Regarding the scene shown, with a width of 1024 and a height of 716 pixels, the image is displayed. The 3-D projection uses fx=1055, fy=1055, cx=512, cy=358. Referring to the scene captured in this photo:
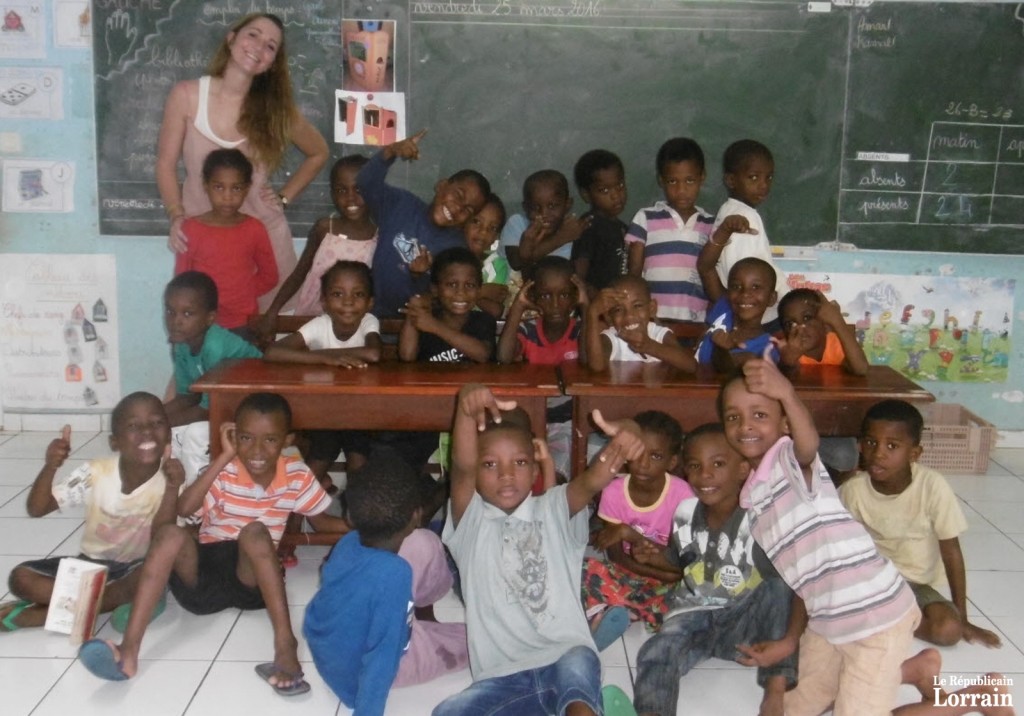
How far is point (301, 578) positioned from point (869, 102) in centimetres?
334

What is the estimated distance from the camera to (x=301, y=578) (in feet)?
11.5

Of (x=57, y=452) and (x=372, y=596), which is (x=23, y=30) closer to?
(x=57, y=452)

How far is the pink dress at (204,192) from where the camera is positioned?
14.1 ft

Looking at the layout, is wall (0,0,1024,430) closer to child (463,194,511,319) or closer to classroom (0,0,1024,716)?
classroom (0,0,1024,716)

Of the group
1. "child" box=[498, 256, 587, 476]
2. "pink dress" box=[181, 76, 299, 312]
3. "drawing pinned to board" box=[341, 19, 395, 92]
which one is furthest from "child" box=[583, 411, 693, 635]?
"drawing pinned to board" box=[341, 19, 395, 92]

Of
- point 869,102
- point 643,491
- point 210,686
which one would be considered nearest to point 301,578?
point 210,686

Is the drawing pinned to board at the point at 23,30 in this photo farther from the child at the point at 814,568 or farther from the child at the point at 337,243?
the child at the point at 814,568

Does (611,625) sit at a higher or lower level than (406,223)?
lower

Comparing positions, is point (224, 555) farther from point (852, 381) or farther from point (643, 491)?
point (852, 381)

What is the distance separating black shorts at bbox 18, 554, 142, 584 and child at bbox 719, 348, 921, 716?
5.90 feet

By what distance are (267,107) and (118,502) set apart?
1976 millimetres

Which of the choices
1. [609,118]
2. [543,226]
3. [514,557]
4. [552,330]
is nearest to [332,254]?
[543,226]

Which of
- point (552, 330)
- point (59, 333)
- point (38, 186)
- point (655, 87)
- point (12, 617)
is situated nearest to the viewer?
point (12, 617)

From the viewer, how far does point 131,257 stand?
16.6 ft
